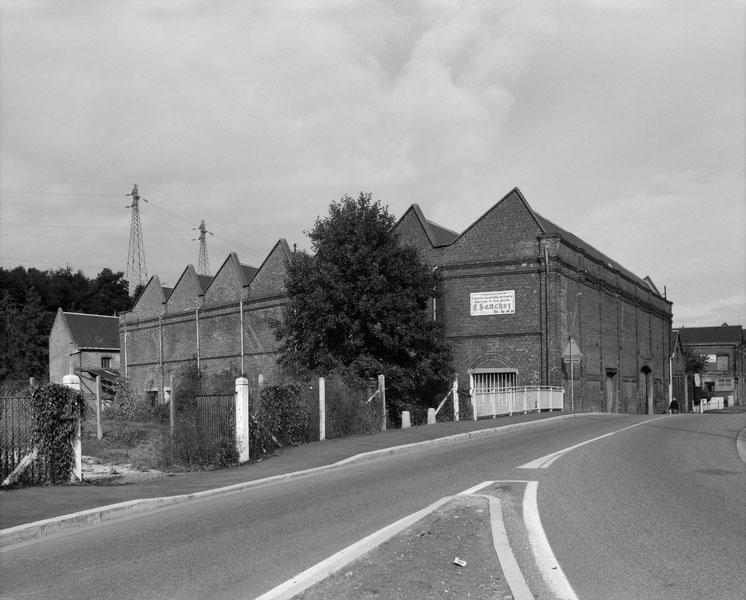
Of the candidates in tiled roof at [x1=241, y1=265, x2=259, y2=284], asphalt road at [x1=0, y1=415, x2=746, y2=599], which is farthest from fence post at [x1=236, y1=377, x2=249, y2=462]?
tiled roof at [x1=241, y1=265, x2=259, y2=284]

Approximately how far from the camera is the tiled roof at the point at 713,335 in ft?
278

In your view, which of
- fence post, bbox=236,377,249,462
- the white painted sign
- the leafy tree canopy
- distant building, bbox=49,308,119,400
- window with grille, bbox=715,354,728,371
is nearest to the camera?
fence post, bbox=236,377,249,462

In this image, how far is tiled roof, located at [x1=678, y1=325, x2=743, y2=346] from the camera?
84875 millimetres

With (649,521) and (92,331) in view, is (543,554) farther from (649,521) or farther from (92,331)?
(92,331)

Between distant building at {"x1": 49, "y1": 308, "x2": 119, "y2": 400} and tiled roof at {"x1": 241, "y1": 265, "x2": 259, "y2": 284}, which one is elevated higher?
tiled roof at {"x1": 241, "y1": 265, "x2": 259, "y2": 284}

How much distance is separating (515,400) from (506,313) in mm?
6085

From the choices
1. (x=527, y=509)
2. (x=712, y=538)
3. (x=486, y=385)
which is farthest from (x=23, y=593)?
(x=486, y=385)

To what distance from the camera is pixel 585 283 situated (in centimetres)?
3684

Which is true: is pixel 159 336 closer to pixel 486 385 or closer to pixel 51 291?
pixel 486 385

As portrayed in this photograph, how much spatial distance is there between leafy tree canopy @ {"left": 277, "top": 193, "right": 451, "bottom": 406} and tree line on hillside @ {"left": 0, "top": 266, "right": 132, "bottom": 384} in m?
45.8

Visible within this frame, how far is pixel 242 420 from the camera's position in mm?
15031

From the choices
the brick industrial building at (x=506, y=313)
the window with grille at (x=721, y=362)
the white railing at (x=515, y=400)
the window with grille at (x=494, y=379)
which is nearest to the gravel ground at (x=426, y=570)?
the white railing at (x=515, y=400)

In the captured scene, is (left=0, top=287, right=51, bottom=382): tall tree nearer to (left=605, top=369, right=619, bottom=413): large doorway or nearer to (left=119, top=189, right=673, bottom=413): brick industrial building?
(left=119, top=189, right=673, bottom=413): brick industrial building

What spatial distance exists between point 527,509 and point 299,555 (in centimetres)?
307
